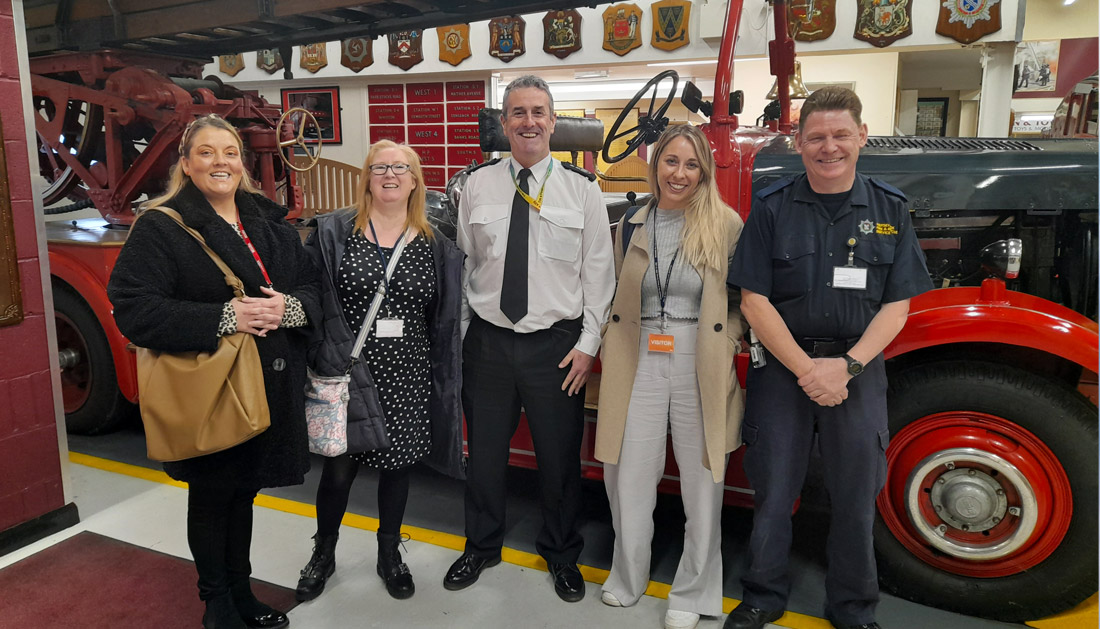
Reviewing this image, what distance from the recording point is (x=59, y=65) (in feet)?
14.4

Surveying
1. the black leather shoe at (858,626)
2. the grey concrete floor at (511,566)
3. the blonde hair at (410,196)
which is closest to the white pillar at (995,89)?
the grey concrete floor at (511,566)

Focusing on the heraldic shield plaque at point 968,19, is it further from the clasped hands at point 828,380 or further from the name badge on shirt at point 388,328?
the name badge on shirt at point 388,328

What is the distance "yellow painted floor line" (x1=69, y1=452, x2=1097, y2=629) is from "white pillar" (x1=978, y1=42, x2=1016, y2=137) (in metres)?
5.44

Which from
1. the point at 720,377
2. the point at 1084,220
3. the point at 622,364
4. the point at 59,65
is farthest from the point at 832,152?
the point at 59,65

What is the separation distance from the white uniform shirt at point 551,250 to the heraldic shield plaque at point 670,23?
18.5 ft

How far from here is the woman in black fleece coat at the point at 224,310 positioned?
1.97 m

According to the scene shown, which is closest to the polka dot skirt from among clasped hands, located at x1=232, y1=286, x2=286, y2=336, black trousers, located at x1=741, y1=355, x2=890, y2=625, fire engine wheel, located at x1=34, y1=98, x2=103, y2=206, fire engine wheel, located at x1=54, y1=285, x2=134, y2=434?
clasped hands, located at x1=232, y1=286, x2=286, y2=336

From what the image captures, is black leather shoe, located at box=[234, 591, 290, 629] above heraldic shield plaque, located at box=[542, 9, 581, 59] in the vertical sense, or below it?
below

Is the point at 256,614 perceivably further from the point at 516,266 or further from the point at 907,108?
the point at 907,108

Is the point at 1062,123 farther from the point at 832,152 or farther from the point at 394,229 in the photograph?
the point at 394,229

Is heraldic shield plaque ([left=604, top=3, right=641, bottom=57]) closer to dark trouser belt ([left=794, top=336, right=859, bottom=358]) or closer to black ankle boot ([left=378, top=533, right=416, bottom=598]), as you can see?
dark trouser belt ([left=794, top=336, right=859, bottom=358])

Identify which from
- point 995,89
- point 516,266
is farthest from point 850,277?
point 995,89

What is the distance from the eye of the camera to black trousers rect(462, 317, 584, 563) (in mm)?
2457

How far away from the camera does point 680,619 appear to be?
234 centimetres
